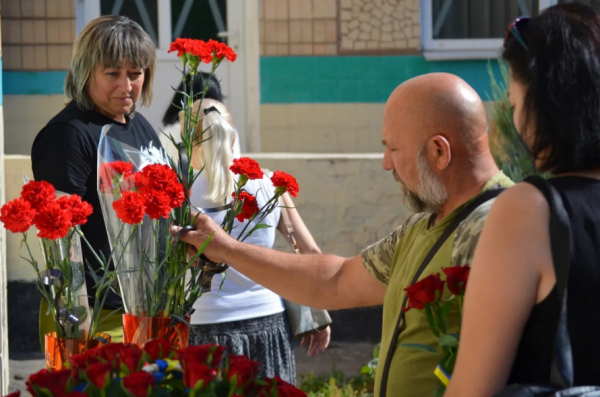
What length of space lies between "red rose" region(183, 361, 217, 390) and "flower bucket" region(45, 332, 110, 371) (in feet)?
2.20

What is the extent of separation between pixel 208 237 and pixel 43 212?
0.43 meters

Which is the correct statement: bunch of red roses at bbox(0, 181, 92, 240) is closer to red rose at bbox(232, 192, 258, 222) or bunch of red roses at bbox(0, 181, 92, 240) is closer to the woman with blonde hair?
red rose at bbox(232, 192, 258, 222)

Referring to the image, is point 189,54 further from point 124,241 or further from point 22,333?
point 22,333

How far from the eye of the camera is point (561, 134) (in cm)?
145

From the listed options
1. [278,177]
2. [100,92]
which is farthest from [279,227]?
[278,177]

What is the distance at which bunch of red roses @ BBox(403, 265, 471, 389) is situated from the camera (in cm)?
158

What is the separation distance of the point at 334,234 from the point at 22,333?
2.27 m

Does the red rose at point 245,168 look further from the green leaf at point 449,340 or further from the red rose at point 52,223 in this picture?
the green leaf at point 449,340

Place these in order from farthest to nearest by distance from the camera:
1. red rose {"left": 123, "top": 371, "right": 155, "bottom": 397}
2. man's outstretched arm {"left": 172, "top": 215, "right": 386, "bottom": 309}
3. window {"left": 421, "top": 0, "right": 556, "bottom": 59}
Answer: window {"left": 421, "top": 0, "right": 556, "bottom": 59}, man's outstretched arm {"left": 172, "top": 215, "right": 386, "bottom": 309}, red rose {"left": 123, "top": 371, "right": 155, "bottom": 397}

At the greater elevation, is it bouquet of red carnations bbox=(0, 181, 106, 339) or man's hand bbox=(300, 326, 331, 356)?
bouquet of red carnations bbox=(0, 181, 106, 339)

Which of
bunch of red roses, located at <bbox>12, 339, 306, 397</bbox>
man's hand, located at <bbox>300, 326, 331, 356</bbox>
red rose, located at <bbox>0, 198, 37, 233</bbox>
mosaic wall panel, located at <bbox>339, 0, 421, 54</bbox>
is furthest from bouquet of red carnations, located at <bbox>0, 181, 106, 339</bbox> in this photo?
mosaic wall panel, located at <bbox>339, 0, 421, 54</bbox>

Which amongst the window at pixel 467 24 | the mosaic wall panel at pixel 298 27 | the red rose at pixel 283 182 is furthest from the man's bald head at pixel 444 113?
the window at pixel 467 24

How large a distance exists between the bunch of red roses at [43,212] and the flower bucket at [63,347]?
28cm

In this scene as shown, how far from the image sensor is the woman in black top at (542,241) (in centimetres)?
140
